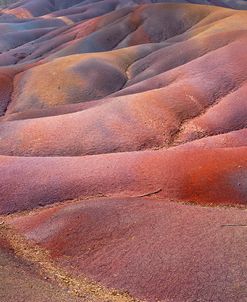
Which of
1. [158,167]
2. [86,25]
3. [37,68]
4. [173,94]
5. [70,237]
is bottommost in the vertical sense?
[86,25]

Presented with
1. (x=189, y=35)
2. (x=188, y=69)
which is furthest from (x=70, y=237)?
(x=189, y=35)

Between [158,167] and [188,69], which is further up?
[158,167]

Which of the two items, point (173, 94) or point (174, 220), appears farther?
point (173, 94)

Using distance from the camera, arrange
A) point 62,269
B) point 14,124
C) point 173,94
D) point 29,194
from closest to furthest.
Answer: point 62,269, point 29,194, point 14,124, point 173,94

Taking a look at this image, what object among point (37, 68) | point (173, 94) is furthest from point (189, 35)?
point (173, 94)

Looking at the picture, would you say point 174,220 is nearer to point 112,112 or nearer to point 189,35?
point 112,112

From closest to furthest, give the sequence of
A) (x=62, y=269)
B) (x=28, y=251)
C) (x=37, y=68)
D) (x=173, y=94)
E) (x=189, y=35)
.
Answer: (x=62, y=269), (x=28, y=251), (x=173, y=94), (x=37, y=68), (x=189, y=35)

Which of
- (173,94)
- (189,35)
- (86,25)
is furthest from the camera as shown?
(86,25)

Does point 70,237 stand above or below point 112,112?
above

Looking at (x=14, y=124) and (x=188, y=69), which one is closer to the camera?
(x=14, y=124)

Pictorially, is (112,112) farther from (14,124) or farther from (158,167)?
(158,167)
